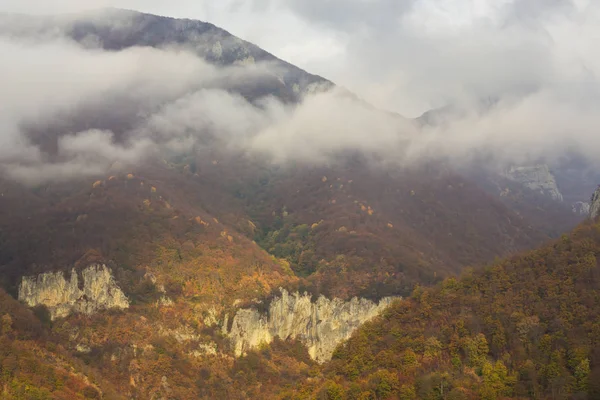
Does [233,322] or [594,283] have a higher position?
[594,283]

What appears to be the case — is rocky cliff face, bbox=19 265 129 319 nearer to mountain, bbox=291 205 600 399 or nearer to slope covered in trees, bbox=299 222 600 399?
mountain, bbox=291 205 600 399

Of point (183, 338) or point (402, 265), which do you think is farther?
point (402, 265)

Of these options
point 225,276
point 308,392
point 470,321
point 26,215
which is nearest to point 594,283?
point 470,321

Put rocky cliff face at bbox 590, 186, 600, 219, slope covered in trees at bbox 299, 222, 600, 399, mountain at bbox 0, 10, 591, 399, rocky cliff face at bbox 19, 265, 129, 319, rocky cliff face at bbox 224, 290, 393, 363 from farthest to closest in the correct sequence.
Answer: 1. rocky cliff face at bbox 224, 290, 393, 363
2. rocky cliff face at bbox 19, 265, 129, 319
3. mountain at bbox 0, 10, 591, 399
4. rocky cliff face at bbox 590, 186, 600, 219
5. slope covered in trees at bbox 299, 222, 600, 399

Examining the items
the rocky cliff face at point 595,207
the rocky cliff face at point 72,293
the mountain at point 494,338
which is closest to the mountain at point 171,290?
the rocky cliff face at point 72,293

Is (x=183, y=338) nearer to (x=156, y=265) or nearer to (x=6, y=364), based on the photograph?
(x=156, y=265)

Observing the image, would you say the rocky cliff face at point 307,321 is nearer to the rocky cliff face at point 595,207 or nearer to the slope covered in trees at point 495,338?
the rocky cliff face at point 595,207

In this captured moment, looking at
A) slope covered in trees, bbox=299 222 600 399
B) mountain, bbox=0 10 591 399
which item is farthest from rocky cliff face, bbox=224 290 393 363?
slope covered in trees, bbox=299 222 600 399
